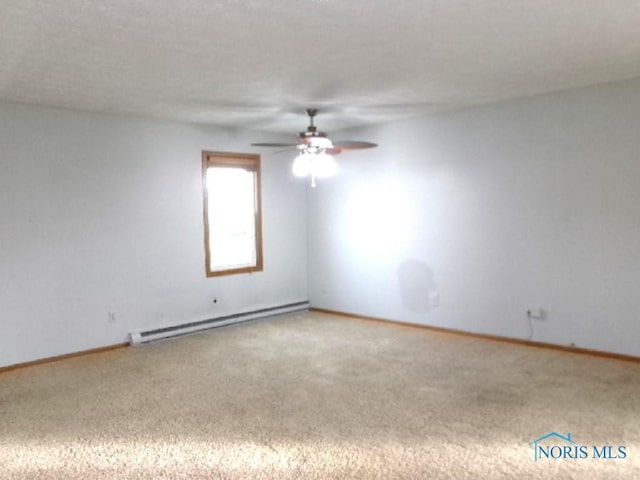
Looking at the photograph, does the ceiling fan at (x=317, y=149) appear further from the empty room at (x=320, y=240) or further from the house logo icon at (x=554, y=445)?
the house logo icon at (x=554, y=445)

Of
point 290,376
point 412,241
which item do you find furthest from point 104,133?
point 412,241

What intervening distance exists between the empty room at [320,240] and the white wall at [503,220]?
0.02m

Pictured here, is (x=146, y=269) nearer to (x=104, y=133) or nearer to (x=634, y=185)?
(x=104, y=133)

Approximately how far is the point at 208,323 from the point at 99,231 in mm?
1598

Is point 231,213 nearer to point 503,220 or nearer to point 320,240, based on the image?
point 320,240

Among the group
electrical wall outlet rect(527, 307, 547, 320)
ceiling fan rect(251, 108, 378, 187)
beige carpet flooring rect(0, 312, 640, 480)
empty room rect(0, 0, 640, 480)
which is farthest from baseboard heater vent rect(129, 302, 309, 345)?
electrical wall outlet rect(527, 307, 547, 320)

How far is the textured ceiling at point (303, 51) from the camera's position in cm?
277

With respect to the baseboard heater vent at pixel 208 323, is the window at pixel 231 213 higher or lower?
higher

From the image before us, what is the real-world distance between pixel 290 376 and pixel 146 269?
2243 millimetres

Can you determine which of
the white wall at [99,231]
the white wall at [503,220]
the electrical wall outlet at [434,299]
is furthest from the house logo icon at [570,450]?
the white wall at [99,231]

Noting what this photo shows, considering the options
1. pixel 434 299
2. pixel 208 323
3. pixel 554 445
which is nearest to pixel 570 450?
pixel 554 445

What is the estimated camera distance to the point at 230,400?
3.73 metres

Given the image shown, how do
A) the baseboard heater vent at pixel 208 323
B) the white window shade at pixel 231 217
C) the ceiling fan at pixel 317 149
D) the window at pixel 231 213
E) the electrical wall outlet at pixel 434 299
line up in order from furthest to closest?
the white window shade at pixel 231 217
the window at pixel 231 213
the electrical wall outlet at pixel 434 299
the baseboard heater vent at pixel 208 323
the ceiling fan at pixel 317 149

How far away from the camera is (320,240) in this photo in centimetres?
694
